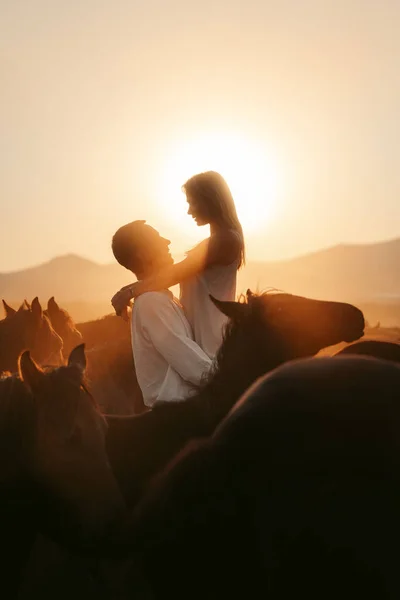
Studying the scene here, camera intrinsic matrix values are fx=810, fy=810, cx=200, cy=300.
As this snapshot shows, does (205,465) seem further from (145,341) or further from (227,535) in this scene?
(145,341)

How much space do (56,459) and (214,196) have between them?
2461mm

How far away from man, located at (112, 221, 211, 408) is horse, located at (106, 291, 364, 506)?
524mm

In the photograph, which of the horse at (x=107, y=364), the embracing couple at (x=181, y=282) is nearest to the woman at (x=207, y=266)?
the embracing couple at (x=181, y=282)

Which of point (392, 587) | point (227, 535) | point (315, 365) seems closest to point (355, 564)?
point (392, 587)

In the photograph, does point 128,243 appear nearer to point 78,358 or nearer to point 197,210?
point 197,210

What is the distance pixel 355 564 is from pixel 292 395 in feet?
1.68

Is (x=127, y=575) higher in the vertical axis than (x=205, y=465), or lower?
lower

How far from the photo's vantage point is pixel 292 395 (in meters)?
2.46

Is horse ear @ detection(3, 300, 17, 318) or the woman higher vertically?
the woman

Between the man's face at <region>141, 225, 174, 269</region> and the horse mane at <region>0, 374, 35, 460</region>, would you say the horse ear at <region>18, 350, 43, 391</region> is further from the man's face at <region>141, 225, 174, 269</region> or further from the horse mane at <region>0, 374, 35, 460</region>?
the man's face at <region>141, 225, 174, 269</region>

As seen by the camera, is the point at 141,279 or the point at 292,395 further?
the point at 141,279

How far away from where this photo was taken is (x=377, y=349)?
15.6 ft

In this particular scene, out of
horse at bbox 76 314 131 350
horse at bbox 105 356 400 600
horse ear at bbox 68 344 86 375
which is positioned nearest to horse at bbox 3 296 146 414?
horse at bbox 76 314 131 350

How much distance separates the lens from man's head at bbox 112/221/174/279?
16.4 ft
